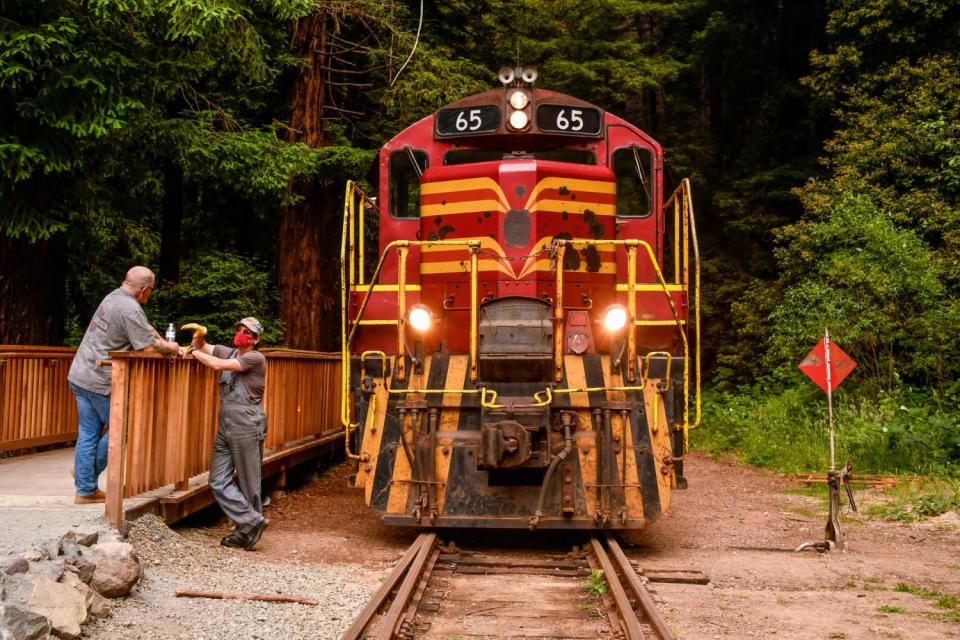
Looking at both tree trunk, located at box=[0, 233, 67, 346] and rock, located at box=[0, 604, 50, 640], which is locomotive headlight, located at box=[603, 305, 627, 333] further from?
tree trunk, located at box=[0, 233, 67, 346]

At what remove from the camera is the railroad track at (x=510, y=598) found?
527 centimetres

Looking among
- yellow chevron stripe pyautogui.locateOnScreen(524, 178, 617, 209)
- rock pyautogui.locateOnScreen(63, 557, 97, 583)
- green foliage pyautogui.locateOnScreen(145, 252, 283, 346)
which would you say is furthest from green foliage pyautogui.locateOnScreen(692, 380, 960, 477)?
rock pyautogui.locateOnScreen(63, 557, 97, 583)

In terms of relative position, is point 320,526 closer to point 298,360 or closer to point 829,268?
point 298,360

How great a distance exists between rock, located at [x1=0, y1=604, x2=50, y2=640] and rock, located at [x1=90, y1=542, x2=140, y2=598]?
39.9 inches

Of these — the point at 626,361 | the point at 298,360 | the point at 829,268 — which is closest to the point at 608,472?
the point at 626,361

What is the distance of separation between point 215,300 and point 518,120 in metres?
8.08

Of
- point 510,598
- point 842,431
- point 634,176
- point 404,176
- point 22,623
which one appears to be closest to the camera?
point 22,623

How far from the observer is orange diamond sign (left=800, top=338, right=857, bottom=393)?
33.3 feet

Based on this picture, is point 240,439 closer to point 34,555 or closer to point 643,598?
point 34,555

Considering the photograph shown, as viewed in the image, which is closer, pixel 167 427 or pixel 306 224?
pixel 167 427

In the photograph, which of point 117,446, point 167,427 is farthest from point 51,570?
point 167,427

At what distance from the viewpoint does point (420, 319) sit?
26.5 feet

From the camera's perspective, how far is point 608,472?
7328 millimetres

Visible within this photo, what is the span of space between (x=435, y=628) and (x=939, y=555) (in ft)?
A: 16.6
